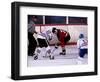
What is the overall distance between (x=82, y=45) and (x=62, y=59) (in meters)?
0.11

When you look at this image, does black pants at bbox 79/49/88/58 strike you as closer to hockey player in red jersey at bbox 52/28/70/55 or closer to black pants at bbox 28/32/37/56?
hockey player in red jersey at bbox 52/28/70/55

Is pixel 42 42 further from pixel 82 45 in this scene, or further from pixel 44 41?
pixel 82 45

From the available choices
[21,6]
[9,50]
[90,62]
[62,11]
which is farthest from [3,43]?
[90,62]

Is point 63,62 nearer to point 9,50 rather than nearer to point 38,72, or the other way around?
point 38,72

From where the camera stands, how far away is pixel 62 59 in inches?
46.1

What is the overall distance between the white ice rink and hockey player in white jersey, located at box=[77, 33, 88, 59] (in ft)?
0.06

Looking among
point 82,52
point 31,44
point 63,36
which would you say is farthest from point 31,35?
point 82,52

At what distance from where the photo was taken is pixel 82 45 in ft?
3.99

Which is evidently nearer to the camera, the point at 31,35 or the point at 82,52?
the point at 31,35

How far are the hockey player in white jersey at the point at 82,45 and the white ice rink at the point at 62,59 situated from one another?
0.02 metres

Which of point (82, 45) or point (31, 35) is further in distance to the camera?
point (82, 45)

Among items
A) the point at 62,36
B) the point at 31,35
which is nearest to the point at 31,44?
the point at 31,35

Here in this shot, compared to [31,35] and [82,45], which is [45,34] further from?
[82,45]

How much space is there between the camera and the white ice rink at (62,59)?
112 centimetres
